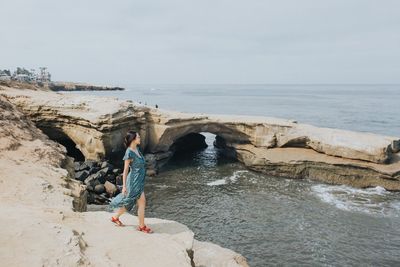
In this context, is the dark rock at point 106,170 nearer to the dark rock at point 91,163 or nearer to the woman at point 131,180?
the dark rock at point 91,163

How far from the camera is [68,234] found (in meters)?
7.07

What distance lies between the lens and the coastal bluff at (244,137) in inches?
943

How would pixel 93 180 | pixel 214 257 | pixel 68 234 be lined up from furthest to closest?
1. pixel 93 180
2. pixel 214 257
3. pixel 68 234

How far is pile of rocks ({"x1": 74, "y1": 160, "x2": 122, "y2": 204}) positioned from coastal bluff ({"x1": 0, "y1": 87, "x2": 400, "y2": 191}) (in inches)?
67.0

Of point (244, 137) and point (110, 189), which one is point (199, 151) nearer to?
point (244, 137)

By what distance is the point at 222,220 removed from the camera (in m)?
17.9

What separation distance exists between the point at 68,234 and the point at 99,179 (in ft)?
48.7

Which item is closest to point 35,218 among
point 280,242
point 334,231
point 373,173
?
point 280,242

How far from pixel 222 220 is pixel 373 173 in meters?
11.7

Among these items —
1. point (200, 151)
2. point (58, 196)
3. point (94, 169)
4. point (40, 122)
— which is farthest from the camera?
point (200, 151)

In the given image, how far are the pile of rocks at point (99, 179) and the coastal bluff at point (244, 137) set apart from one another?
1.70 m

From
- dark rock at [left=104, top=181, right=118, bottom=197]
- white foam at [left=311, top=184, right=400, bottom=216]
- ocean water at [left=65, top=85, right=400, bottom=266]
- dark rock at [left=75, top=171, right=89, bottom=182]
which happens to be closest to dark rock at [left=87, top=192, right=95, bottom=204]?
dark rock at [left=104, top=181, right=118, bottom=197]

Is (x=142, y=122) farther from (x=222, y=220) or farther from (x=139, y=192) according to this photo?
(x=139, y=192)

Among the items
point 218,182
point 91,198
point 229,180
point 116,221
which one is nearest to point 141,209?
point 116,221
